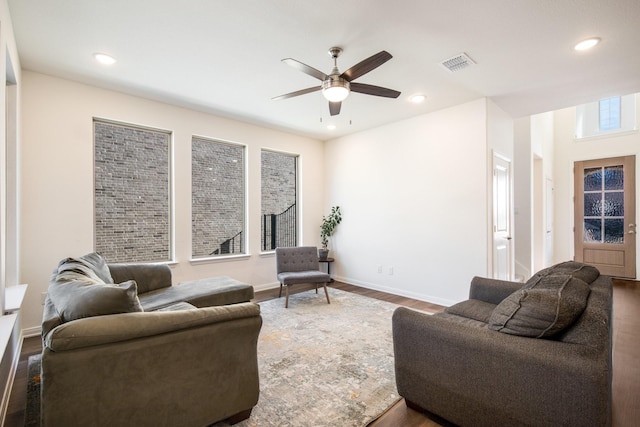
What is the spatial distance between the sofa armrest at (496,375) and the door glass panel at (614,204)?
651cm

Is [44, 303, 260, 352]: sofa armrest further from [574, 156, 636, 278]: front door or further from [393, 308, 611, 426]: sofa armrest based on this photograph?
[574, 156, 636, 278]: front door

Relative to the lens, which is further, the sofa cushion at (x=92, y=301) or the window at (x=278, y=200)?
the window at (x=278, y=200)

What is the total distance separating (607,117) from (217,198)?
7864 mm

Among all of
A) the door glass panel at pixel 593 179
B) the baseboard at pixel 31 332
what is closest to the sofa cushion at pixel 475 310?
the baseboard at pixel 31 332

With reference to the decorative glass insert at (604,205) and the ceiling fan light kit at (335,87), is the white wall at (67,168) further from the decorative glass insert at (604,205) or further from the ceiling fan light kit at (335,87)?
the decorative glass insert at (604,205)

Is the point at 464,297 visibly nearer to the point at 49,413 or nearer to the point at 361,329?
the point at 361,329

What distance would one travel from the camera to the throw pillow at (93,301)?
4.80 ft

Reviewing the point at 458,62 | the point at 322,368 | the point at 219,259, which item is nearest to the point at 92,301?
the point at 322,368

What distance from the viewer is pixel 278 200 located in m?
5.51

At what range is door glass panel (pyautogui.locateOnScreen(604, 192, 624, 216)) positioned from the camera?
5961 mm

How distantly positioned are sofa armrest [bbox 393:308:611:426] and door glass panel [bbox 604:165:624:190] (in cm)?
663

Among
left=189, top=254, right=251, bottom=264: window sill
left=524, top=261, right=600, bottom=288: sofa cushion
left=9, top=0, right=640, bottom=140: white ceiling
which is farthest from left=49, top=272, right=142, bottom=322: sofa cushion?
left=189, top=254, right=251, bottom=264: window sill

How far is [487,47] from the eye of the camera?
8.84 ft

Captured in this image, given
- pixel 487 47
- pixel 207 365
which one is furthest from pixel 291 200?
pixel 207 365
